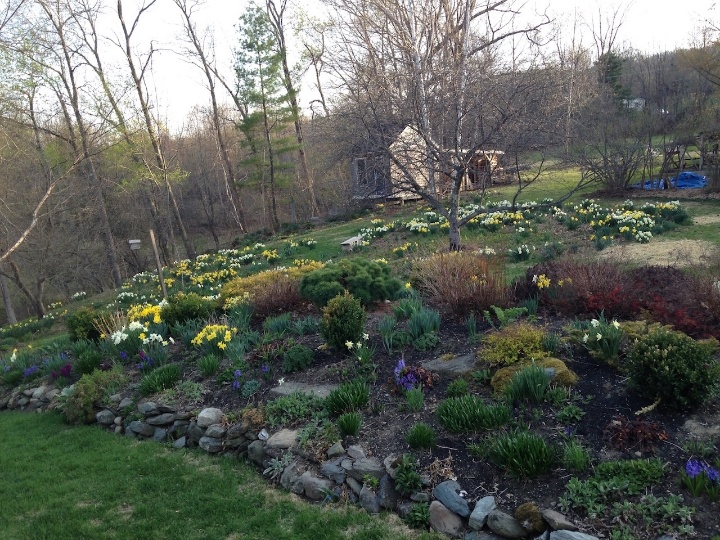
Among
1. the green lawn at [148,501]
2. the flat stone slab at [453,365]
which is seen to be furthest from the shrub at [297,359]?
the flat stone slab at [453,365]

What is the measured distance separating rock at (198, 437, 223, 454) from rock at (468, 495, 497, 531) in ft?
8.78

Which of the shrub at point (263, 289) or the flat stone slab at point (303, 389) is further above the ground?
the shrub at point (263, 289)

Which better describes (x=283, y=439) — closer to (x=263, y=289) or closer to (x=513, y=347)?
(x=513, y=347)

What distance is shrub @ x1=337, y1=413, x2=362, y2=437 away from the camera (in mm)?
4465

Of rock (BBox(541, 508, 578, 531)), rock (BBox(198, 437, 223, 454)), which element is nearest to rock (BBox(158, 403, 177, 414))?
rock (BBox(198, 437, 223, 454))

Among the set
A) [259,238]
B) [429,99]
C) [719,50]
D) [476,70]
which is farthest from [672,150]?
[259,238]

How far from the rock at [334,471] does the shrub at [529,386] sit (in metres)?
1.46

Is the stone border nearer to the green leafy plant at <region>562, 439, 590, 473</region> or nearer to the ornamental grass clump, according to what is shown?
the green leafy plant at <region>562, 439, 590, 473</region>

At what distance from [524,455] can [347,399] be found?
173 centimetres

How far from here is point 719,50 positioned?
66.7ft

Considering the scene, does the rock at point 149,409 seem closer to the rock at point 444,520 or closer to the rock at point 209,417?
the rock at point 209,417

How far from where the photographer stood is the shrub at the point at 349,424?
446 centimetres

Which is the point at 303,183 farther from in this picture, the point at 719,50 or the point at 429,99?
the point at 429,99

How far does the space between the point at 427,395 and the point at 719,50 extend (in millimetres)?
22386
